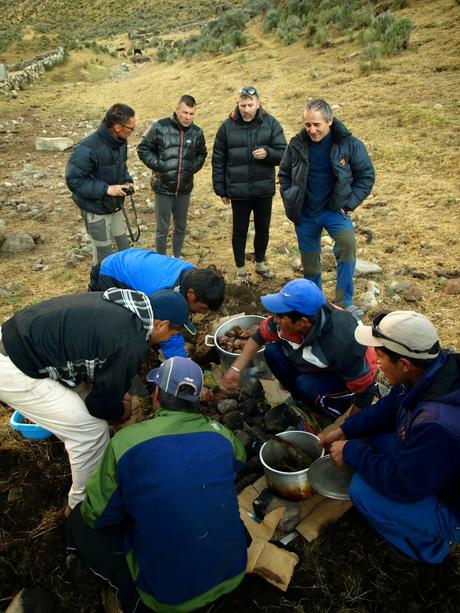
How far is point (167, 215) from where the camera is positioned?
5.19 m

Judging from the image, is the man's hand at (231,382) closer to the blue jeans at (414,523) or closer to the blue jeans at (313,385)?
the blue jeans at (313,385)

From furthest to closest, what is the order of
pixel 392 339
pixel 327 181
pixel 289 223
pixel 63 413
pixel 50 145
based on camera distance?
pixel 50 145 → pixel 289 223 → pixel 327 181 → pixel 63 413 → pixel 392 339

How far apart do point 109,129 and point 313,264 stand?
2.28 m

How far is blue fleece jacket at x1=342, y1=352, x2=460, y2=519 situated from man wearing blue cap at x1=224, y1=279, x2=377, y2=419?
518 millimetres

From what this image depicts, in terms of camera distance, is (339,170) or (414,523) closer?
(414,523)

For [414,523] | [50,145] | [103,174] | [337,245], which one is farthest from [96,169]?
[50,145]

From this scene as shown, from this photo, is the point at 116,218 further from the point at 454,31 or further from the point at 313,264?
the point at 454,31

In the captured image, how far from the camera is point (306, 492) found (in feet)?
8.49

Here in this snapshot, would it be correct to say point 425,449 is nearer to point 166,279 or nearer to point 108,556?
point 108,556

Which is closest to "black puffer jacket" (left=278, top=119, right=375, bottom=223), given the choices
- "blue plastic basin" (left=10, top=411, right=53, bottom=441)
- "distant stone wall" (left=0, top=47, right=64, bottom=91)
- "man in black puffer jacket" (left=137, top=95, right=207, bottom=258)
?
"man in black puffer jacket" (left=137, top=95, right=207, bottom=258)

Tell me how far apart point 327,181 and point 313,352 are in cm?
186

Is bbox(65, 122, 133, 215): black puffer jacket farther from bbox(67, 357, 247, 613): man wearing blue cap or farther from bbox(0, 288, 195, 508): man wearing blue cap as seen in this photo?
bbox(67, 357, 247, 613): man wearing blue cap

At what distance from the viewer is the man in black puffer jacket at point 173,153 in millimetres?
4824

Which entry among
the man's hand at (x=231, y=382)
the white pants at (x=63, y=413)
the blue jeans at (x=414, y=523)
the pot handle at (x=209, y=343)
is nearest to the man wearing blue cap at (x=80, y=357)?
the white pants at (x=63, y=413)
